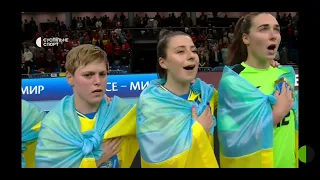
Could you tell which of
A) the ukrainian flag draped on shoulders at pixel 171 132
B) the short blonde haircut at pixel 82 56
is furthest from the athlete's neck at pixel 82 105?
the ukrainian flag draped on shoulders at pixel 171 132

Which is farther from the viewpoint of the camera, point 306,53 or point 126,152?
point 126,152

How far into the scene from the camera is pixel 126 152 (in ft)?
6.49

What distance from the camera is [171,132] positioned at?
1884 mm

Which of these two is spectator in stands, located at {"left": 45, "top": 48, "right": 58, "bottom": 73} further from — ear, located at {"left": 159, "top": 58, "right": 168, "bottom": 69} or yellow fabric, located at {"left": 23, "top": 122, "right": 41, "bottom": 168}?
ear, located at {"left": 159, "top": 58, "right": 168, "bottom": 69}

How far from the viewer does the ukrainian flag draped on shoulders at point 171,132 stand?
6.15 feet

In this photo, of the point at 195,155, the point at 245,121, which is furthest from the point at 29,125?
the point at 245,121

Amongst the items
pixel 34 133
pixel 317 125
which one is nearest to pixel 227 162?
pixel 317 125

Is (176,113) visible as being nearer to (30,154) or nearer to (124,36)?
(124,36)

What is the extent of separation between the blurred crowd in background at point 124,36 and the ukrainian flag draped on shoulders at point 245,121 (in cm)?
11

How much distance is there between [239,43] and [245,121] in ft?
1.16
